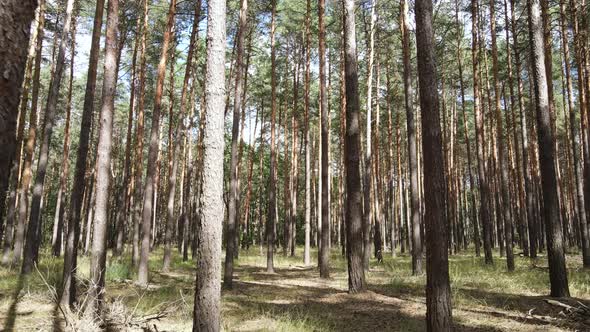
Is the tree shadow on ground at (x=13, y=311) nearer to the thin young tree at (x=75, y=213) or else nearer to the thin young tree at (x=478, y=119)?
the thin young tree at (x=75, y=213)

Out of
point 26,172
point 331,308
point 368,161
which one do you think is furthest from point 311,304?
point 26,172

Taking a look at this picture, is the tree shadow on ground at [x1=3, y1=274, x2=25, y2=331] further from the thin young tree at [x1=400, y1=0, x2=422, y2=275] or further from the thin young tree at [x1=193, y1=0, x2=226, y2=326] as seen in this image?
the thin young tree at [x1=400, y1=0, x2=422, y2=275]

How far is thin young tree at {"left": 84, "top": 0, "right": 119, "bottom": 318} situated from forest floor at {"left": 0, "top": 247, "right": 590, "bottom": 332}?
41cm

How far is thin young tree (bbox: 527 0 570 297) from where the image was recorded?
777cm

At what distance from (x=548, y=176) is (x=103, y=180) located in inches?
345

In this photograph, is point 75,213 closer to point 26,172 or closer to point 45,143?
point 45,143

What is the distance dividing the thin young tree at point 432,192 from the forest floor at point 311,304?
110 cm

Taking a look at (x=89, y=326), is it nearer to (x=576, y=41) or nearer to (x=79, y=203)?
(x=79, y=203)

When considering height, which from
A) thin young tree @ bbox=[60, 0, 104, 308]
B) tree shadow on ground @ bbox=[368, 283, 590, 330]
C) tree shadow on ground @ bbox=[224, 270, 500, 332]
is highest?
thin young tree @ bbox=[60, 0, 104, 308]

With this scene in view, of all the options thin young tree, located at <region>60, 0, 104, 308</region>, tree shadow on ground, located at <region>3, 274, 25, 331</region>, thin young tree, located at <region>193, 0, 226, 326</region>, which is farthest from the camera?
thin young tree, located at <region>60, 0, 104, 308</region>

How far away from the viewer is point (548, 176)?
7938 millimetres

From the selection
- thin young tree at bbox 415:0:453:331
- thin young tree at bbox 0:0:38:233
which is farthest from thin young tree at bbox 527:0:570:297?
thin young tree at bbox 0:0:38:233

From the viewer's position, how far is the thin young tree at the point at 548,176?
777cm

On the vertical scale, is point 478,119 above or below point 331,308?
above
